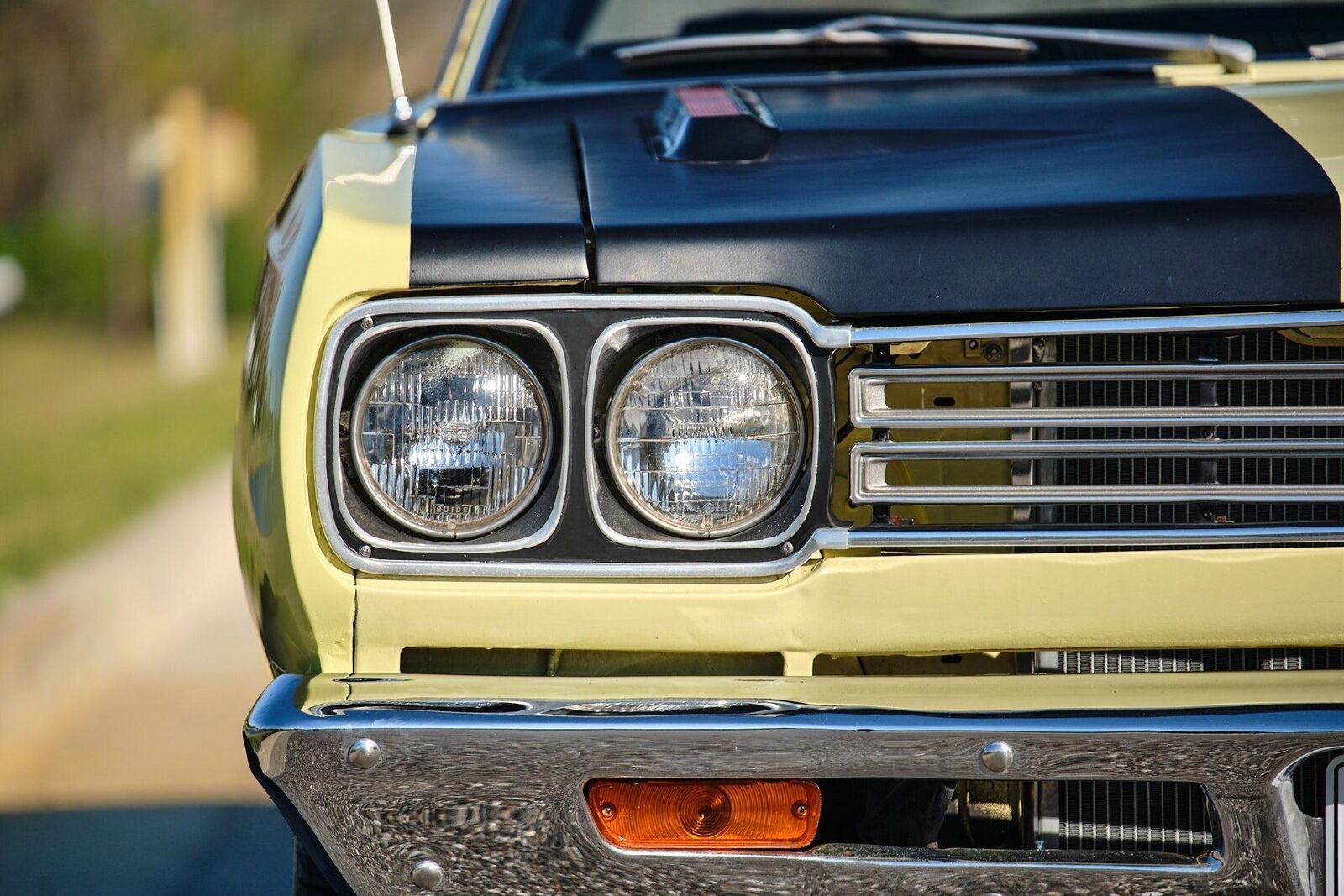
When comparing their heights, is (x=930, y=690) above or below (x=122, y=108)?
below

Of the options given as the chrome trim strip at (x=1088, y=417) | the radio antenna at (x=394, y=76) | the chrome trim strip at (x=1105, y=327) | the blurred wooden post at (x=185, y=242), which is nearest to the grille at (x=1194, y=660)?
Result: the chrome trim strip at (x=1088, y=417)

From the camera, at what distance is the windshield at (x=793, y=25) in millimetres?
2492

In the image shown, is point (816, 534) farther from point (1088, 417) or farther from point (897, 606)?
point (1088, 417)

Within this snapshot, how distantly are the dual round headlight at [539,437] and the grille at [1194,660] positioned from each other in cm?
38

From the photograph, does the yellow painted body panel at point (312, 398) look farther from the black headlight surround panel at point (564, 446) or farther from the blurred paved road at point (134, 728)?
the blurred paved road at point (134, 728)

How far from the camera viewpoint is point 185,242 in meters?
12.2

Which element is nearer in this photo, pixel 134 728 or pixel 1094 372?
pixel 1094 372

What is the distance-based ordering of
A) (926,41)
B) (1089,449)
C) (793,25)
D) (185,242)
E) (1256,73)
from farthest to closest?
(185,242), (793,25), (926,41), (1256,73), (1089,449)

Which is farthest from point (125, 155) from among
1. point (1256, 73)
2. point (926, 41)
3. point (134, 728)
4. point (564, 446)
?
point (564, 446)

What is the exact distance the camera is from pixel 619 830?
1517mm

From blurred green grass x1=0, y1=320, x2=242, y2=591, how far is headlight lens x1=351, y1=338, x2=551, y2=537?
3.54 metres

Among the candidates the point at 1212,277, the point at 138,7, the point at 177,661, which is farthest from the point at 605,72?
the point at 138,7

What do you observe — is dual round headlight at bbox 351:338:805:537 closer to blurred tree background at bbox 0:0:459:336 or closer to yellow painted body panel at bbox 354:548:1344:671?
yellow painted body panel at bbox 354:548:1344:671

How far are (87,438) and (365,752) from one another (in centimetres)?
750
